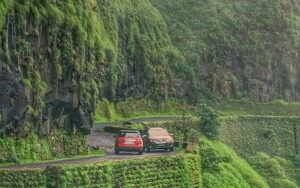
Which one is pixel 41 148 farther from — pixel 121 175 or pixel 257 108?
pixel 257 108

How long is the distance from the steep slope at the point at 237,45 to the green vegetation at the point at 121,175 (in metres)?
28.3

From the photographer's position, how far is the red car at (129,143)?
42406 millimetres

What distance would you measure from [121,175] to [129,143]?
18.2 ft

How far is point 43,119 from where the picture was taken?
39.8 metres

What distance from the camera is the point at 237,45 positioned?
244 feet

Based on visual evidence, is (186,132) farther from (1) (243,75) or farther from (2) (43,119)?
(1) (243,75)

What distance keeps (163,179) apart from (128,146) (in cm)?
354

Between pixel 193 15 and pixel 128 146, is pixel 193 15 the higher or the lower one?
the higher one

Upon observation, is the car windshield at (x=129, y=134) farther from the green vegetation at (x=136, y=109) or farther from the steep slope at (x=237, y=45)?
the steep slope at (x=237, y=45)

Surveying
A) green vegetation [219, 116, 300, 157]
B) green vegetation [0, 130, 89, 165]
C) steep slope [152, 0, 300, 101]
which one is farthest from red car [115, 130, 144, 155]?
steep slope [152, 0, 300, 101]

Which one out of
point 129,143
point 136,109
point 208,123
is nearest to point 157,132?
point 129,143

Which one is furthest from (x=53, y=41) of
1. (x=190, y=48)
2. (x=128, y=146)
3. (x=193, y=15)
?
(x=193, y=15)

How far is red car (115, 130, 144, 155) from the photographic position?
42.4 m

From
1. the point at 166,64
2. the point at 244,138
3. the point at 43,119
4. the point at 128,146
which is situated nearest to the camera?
the point at 43,119
